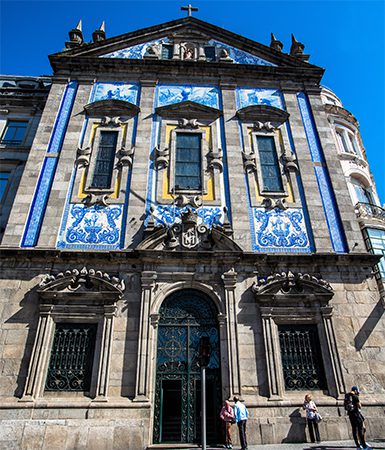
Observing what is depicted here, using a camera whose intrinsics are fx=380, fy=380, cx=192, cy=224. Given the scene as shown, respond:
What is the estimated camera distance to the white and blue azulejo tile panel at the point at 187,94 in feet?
54.5

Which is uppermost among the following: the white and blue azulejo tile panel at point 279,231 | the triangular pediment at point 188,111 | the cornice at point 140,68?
the cornice at point 140,68

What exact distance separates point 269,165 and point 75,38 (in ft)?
38.2

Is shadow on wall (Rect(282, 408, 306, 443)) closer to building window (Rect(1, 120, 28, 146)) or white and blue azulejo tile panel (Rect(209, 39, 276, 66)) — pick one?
white and blue azulejo tile panel (Rect(209, 39, 276, 66))

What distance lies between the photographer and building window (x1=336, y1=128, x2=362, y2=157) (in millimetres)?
18875

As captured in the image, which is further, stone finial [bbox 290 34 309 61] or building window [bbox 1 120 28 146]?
stone finial [bbox 290 34 309 61]

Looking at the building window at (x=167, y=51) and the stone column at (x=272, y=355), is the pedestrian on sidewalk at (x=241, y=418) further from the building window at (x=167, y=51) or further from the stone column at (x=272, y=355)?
the building window at (x=167, y=51)

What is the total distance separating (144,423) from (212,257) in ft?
17.0

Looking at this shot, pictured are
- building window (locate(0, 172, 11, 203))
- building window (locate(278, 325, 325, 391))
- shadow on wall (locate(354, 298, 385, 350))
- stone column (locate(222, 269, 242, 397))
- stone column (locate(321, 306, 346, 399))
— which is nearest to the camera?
stone column (locate(222, 269, 242, 397))

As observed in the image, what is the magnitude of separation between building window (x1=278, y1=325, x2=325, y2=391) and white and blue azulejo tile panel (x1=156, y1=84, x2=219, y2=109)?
9960mm

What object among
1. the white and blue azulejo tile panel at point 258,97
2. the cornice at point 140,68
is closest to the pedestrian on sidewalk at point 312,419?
the white and blue azulejo tile panel at point 258,97

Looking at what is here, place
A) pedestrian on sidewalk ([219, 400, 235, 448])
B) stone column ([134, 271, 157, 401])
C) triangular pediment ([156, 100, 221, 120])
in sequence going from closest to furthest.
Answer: pedestrian on sidewalk ([219, 400, 235, 448]) → stone column ([134, 271, 157, 401]) → triangular pediment ([156, 100, 221, 120])

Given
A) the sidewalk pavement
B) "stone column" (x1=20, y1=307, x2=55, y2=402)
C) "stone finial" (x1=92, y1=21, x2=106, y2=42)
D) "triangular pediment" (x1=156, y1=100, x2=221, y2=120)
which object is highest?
"stone finial" (x1=92, y1=21, x2=106, y2=42)

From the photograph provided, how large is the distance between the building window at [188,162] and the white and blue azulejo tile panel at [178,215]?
97 centimetres

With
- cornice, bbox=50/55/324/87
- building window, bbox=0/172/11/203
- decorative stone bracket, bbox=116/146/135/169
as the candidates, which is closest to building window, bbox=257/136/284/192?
cornice, bbox=50/55/324/87
